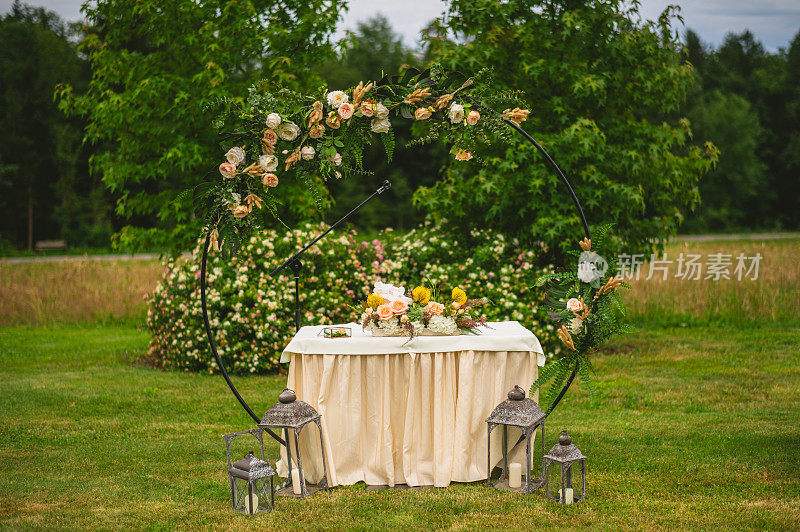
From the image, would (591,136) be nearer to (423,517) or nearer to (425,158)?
(423,517)

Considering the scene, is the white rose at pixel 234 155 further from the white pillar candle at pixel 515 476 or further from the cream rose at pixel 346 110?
the white pillar candle at pixel 515 476

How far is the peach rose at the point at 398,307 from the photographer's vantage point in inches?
187

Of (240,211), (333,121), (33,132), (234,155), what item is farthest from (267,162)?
(33,132)

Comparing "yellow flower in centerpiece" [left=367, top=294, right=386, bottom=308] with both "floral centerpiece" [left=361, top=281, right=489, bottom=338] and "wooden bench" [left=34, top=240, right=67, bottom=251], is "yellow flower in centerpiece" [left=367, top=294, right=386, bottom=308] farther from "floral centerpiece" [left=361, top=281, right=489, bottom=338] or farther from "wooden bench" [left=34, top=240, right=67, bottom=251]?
"wooden bench" [left=34, top=240, right=67, bottom=251]

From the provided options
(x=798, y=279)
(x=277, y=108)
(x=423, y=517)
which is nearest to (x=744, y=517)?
(x=423, y=517)

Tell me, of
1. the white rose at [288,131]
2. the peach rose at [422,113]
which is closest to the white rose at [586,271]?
the peach rose at [422,113]

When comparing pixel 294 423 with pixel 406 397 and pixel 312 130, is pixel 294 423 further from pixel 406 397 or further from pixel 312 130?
pixel 312 130

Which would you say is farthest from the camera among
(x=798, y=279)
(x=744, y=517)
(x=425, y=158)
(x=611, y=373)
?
(x=425, y=158)

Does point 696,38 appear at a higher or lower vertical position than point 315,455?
higher

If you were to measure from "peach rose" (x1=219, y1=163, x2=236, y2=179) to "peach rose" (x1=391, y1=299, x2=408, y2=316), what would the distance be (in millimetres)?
1367

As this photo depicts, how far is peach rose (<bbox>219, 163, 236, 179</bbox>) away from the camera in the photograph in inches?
194

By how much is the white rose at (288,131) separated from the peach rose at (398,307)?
131 cm

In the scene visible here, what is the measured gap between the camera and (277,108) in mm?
5070

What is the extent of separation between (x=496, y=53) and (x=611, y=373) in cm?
421
